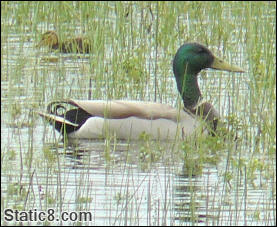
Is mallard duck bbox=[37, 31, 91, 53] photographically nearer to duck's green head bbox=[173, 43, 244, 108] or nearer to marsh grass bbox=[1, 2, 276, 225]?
marsh grass bbox=[1, 2, 276, 225]

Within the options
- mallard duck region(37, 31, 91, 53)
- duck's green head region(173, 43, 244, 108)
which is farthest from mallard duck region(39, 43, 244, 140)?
mallard duck region(37, 31, 91, 53)

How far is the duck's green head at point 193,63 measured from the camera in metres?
10.8

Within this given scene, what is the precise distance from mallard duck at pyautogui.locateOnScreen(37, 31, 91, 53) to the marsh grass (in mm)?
91

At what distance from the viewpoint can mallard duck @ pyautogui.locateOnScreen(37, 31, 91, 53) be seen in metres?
12.4

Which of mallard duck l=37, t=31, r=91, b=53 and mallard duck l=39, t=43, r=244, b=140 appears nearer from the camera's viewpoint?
mallard duck l=39, t=43, r=244, b=140

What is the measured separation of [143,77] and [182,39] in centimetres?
Answer: 210

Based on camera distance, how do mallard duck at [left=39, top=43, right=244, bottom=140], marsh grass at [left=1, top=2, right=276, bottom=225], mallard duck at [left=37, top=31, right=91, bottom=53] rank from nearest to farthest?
marsh grass at [left=1, top=2, right=276, bottom=225] < mallard duck at [left=39, top=43, right=244, bottom=140] < mallard duck at [left=37, top=31, right=91, bottom=53]

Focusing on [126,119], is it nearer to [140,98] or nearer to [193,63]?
[140,98]

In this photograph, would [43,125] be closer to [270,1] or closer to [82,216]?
[82,216]

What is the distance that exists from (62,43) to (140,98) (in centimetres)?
213

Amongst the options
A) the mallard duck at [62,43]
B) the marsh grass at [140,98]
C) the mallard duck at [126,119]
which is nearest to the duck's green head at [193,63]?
the marsh grass at [140,98]

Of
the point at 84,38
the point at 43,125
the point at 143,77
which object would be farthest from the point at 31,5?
the point at 43,125

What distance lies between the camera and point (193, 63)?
1085 centimetres

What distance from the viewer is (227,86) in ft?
35.1
